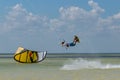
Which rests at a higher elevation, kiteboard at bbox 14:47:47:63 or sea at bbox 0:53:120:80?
kiteboard at bbox 14:47:47:63

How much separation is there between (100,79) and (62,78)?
3.21 metres

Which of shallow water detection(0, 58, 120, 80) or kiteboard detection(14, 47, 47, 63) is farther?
kiteboard detection(14, 47, 47, 63)

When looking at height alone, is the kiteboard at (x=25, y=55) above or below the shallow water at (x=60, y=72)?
above

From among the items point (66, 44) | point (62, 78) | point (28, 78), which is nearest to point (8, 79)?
point (28, 78)

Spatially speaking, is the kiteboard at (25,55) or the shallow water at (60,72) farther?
the kiteboard at (25,55)

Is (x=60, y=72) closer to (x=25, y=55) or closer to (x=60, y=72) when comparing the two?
(x=60, y=72)

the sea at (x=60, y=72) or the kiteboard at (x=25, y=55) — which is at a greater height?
the kiteboard at (x=25, y=55)

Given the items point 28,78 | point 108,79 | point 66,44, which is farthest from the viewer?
point 66,44

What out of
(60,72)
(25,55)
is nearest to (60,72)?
(60,72)

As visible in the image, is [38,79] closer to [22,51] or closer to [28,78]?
[28,78]

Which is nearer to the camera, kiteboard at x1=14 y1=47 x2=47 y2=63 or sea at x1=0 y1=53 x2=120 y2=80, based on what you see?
sea at x1=0 y1=53 x2=120 y2=80

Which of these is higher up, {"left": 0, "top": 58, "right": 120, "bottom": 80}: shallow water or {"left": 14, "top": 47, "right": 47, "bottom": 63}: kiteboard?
{"left": 14, "top": 47, "right": 47, "bottom": 63}: kiteboard

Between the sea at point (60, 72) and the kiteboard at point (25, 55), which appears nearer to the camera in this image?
the sea at point (60, 72)

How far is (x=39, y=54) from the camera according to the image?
5712 centimetres
